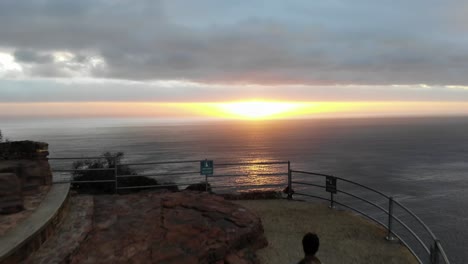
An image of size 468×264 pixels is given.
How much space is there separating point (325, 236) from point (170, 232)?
3594mm

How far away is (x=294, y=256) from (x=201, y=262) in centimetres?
203

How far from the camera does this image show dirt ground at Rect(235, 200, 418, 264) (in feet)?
21.8

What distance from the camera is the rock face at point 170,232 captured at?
18.1ft

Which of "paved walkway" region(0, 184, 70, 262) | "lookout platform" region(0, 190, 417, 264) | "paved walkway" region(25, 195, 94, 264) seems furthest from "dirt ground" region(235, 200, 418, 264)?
"paved walkway" region(0, 184, 70, 262)

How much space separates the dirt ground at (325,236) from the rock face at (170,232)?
0.58 metres

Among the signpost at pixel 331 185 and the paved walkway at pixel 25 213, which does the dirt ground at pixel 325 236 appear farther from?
the paved walkway at pixel 25 213

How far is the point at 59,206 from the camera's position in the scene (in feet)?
20.9

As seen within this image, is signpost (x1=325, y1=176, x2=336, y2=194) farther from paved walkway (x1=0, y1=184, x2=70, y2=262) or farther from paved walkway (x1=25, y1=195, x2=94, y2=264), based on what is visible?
paved walkway (x1=0, y1=184, x2=70, y2=262)

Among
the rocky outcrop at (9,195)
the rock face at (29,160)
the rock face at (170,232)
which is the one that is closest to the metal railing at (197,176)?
the rock face at (29,160)

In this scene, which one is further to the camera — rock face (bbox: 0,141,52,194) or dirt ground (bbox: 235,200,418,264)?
rock face (bbox: 0,141,52,194)

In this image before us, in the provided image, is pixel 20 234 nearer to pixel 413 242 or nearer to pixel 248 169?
pixel 413 242

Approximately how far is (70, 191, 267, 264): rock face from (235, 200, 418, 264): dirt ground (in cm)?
58

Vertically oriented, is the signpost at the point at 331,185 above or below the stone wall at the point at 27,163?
below

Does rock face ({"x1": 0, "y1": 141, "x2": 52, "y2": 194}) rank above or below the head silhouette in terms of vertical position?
above
